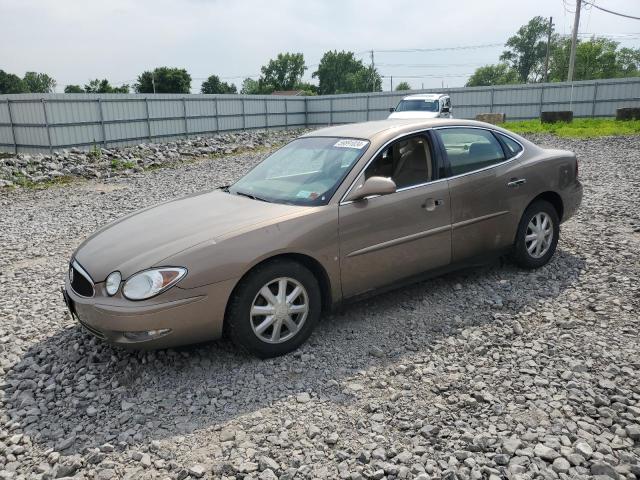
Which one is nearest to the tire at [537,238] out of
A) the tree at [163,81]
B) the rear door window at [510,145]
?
the rear door window at [510,145]

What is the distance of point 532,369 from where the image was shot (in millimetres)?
3520

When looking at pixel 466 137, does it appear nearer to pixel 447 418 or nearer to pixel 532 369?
pixel 532 369

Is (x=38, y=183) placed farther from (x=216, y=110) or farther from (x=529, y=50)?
(x=529, y=50)

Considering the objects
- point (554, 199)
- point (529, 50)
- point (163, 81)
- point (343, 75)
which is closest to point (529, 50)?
point (529, 50)

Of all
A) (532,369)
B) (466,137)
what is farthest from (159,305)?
(466,137)

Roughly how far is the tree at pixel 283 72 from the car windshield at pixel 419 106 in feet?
259

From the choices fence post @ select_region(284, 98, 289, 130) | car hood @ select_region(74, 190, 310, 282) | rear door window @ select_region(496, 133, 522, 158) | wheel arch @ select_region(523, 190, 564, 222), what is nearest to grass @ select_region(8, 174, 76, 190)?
car hood @ select_region(74, 190, 310, 282)

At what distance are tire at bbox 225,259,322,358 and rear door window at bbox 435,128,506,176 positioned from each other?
1.84 metres

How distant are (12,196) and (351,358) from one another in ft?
38.1

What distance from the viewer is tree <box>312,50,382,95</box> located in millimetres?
94812

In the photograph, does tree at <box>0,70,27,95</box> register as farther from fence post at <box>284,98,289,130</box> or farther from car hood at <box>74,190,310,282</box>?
car hood at <box>74,190,310,282</box>

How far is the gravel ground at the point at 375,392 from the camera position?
2727mm

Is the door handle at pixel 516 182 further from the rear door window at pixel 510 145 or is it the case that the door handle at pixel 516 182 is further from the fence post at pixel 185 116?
the fence post at pixel 185 116

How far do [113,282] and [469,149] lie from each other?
3.34 m
